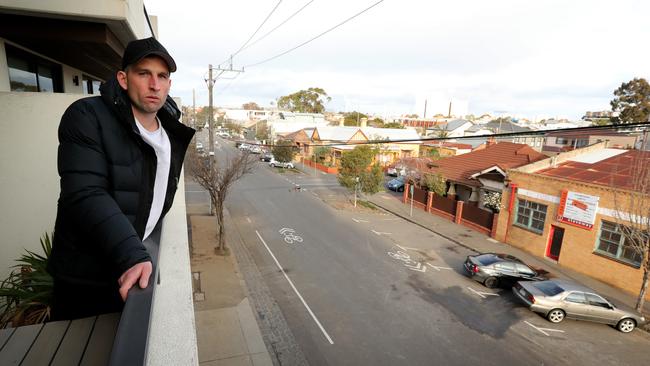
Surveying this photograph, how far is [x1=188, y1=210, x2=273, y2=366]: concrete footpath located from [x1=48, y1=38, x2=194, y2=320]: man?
7.50 m

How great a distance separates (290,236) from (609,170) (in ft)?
51.8

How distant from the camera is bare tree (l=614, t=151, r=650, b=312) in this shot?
1240 cm

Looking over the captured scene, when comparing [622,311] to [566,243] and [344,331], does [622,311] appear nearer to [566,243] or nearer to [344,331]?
[566,243]

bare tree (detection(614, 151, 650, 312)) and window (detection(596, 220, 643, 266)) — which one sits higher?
bare tree (detection(614, 151, 650, 312))

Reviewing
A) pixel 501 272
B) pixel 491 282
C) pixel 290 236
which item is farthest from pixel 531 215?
pixel 290 236

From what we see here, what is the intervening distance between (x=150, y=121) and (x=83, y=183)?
0.73 meters

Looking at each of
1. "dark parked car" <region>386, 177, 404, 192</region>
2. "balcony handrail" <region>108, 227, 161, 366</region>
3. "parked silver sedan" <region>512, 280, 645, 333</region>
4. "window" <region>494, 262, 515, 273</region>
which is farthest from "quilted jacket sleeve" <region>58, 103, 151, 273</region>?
"dark parked car" <region>386, 177, 404, 192</region>

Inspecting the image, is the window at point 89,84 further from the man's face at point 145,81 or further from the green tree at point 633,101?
the green tree at point 633,101

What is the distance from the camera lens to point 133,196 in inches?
79.5

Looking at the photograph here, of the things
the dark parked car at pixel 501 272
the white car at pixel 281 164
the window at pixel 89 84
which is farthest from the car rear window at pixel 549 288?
the white car at pixel 281 164

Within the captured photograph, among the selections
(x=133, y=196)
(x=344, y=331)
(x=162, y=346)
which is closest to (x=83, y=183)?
(x=133, y=196)

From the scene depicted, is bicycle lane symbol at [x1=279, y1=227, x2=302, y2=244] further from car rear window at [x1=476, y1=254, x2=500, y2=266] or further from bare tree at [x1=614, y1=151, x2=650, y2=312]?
bare tree at [x1=614, y1=151, x2=650, y2=312]

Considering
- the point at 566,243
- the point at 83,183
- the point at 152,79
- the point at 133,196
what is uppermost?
the point at 152,79

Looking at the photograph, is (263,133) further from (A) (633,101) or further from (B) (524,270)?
(B) (524,270)
